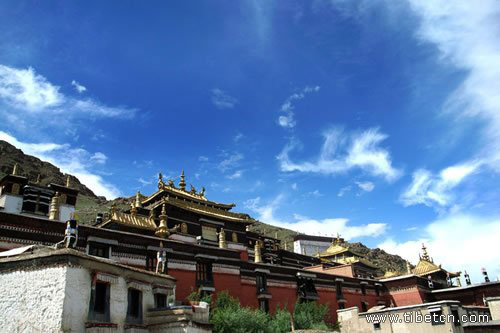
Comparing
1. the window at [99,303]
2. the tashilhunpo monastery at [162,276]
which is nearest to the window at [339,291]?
the tashilhunpo monastery at [162,276]

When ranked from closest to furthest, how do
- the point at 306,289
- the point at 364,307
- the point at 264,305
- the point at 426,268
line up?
the point at 264,305 → the point at 306,289 → the point at 364,307 → the point at 426,268

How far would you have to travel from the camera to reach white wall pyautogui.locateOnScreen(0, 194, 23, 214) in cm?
3462

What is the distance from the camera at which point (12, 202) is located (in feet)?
117

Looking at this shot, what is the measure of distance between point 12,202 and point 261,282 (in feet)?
76.3

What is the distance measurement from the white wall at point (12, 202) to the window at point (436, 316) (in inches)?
1304

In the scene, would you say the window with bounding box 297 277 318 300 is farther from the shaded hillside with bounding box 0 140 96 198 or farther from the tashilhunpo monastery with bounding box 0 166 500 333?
the shaded hillside with bounding box 0 140 96 198

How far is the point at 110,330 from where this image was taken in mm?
13219

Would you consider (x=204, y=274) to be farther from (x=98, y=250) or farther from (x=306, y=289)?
(x=306, y=289)

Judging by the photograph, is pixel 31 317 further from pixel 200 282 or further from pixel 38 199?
pixel 38 199

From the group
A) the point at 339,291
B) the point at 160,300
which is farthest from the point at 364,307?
the point at 160,300

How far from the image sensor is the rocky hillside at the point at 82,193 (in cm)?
8275

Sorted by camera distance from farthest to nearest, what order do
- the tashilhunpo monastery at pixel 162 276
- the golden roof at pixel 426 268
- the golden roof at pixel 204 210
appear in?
the golden roof at pixel 426 268
the golden roof at pixel 204 210
the tashilhunpo monastery at pixel 162 276

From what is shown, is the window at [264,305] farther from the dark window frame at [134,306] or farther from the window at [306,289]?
the dark window frame at [134,306]

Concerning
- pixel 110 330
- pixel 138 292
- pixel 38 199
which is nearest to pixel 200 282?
pixel 138 292
